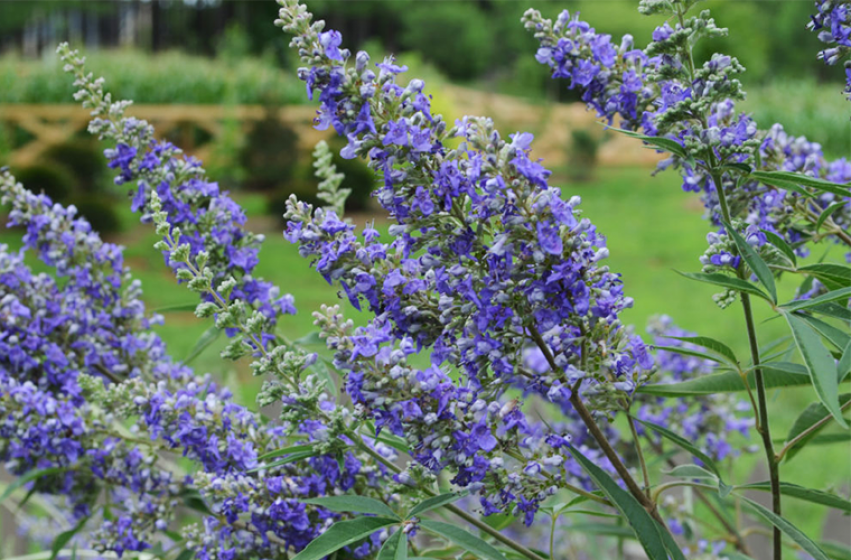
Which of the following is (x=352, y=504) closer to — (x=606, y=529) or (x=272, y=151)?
(x=606, y=529)

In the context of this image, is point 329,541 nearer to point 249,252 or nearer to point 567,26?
point 249,252

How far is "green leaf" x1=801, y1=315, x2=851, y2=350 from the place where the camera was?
1232 millimetres

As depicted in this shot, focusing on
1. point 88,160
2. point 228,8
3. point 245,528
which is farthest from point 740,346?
point 228,8

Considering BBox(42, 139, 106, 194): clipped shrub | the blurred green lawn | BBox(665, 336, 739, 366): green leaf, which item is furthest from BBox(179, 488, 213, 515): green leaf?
BBox(42, 139, 106, 194): clipped shrub

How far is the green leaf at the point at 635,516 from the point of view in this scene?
3.91 feet

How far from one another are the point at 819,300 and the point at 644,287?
8789 millimetres

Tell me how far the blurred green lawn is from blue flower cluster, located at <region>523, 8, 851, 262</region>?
7.62ft

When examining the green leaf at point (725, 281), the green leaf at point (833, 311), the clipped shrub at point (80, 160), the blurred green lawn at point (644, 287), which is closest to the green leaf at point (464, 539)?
the green leaf at point (725, 281)

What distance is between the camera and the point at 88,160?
13.5m

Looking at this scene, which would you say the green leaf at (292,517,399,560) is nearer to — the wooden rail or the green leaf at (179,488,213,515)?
the green leaf at (179,488,213,515)

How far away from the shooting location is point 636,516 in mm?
1207

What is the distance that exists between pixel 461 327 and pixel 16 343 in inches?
40.9

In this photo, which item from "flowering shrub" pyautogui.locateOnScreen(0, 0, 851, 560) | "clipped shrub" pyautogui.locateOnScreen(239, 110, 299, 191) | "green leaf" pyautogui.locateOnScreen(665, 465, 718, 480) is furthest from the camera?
"clipped shrub" pyautogui.locateOnScreen(239, 110, 299, 191)

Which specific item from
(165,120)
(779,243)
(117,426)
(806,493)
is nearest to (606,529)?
(806,493)
